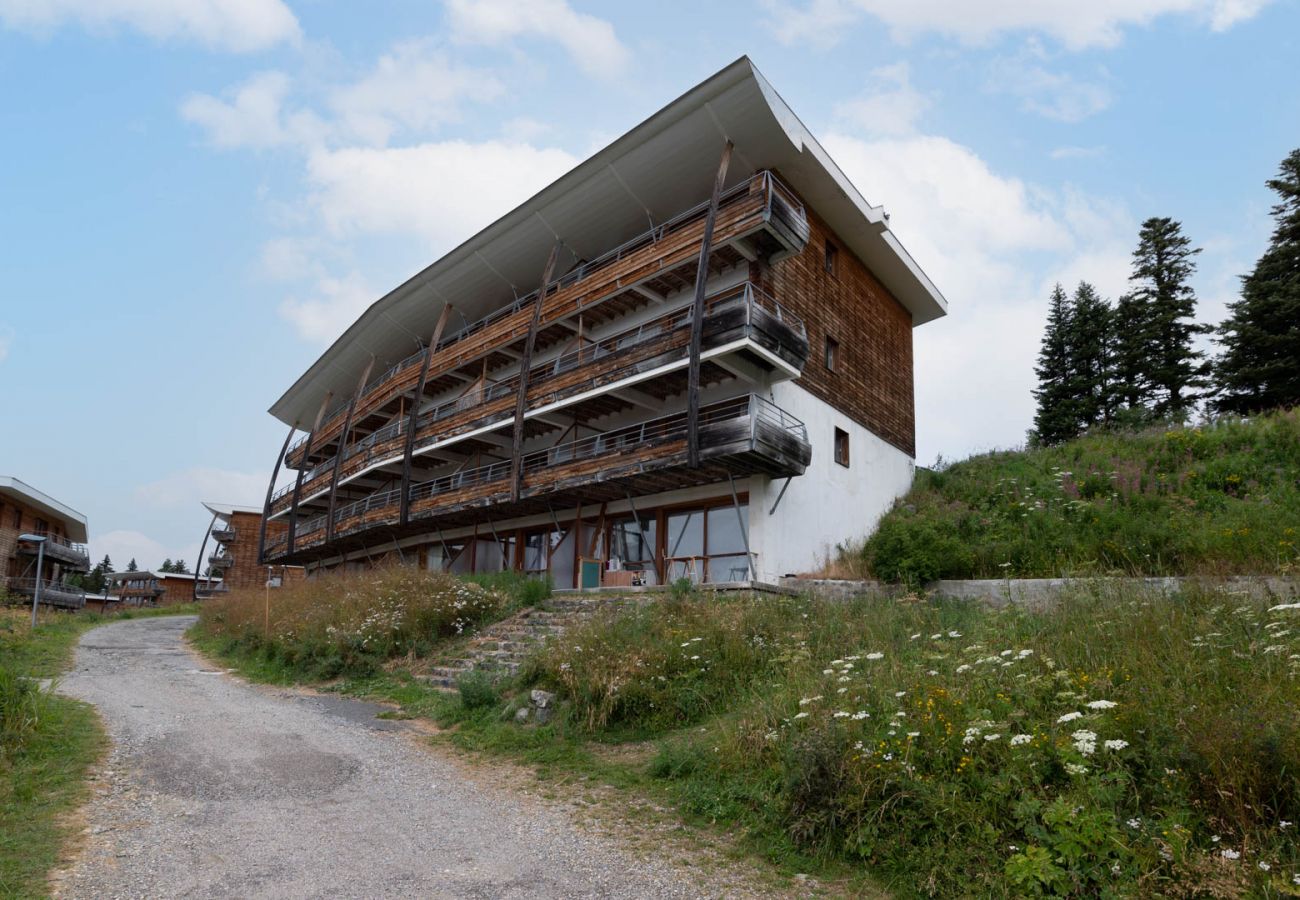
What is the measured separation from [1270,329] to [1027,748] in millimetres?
28627

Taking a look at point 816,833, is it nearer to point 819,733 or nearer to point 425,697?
point 819,733

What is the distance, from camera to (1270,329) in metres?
26.6

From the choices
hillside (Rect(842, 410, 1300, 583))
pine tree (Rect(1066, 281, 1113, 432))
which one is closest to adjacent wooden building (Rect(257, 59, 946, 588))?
hillside (Rect(842, 410, 1300, 583))

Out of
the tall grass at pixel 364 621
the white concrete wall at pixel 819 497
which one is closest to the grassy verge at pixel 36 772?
the tall grass at pixel 364 621

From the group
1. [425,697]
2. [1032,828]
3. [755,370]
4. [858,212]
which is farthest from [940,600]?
[858,212]

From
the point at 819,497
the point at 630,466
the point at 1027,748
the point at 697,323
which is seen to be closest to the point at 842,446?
the point at 819,497

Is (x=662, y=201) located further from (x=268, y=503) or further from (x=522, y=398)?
(x=268, y=503)

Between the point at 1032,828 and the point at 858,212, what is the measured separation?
22.0 m

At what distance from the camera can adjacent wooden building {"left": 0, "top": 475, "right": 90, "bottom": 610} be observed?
4869cm

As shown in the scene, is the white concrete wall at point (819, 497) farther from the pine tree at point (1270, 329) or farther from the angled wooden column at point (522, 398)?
the pine tree at point (1270, 329)

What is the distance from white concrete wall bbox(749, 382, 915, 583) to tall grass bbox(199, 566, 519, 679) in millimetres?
6715

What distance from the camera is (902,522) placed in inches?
774

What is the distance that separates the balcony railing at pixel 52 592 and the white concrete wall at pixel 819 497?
4891 cm

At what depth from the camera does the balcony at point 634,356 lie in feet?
63.1
